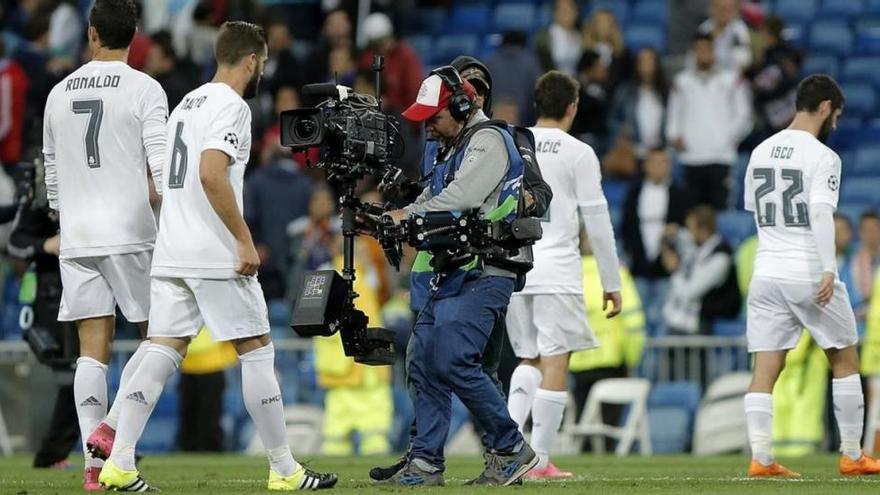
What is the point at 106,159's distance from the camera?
1073 cm

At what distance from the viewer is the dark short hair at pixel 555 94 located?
40.6ft

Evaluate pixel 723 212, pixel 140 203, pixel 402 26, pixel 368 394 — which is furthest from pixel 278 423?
pixel 402 26

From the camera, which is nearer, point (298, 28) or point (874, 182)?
point (874, 182)

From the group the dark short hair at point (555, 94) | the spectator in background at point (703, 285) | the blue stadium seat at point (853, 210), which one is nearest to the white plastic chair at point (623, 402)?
the spectator in background at point (703, 285)

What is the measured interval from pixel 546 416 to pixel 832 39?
37.7ft

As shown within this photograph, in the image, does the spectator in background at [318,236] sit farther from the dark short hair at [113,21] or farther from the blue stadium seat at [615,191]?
the dark short hair at [113,21]

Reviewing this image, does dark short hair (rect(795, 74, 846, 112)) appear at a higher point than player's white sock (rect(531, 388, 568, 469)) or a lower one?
higher

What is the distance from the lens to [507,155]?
10.4 m

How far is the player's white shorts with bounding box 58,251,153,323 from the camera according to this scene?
35.3 feet

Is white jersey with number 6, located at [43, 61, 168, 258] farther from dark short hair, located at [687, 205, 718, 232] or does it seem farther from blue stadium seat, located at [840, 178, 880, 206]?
blue stadium seat, located at [840, 178, 880, 206]

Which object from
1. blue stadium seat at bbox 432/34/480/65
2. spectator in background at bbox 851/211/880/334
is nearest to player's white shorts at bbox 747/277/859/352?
spectator in background at bbox 851/211/880/334

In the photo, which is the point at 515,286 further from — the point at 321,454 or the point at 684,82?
the point at 684,82

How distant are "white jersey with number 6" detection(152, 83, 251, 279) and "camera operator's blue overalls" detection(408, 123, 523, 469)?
46.5 inches

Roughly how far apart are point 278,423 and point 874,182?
1198 cm
